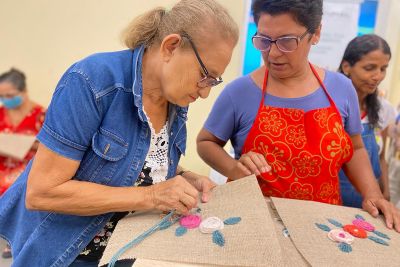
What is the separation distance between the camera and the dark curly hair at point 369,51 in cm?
179

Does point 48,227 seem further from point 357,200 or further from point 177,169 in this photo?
point 357,200

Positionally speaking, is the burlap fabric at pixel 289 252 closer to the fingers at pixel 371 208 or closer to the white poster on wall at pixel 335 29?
the fingers at pixel 371 208

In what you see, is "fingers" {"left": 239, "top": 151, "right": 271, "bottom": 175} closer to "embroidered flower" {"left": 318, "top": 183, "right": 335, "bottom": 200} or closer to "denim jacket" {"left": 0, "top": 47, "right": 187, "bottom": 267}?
"embroidered flower" {"left": 318, "top": 183, "right": 335, "bottom": 200}

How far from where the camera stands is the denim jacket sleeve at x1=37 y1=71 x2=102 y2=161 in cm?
80

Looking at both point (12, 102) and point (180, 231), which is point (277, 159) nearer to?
point (180, 231)

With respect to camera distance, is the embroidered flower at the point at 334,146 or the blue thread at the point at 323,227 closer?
the blue thread at the point at 323,227

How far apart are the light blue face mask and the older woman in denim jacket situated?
196cm

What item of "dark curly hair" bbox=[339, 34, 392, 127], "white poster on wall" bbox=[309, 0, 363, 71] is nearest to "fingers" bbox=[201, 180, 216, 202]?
"dark curly hair" bbox=[339, 34, 392, 127]

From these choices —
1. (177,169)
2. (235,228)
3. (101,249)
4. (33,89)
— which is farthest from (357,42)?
(33,89)

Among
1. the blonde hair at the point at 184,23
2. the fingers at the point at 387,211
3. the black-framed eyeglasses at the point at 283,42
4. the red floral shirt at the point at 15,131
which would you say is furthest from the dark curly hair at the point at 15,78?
the fingers at the point at 387,211

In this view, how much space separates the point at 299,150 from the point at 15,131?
2.30 m

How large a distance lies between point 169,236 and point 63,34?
7.73ft

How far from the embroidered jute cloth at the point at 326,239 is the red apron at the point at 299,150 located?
168 millimetres

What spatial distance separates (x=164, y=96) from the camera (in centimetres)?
99
